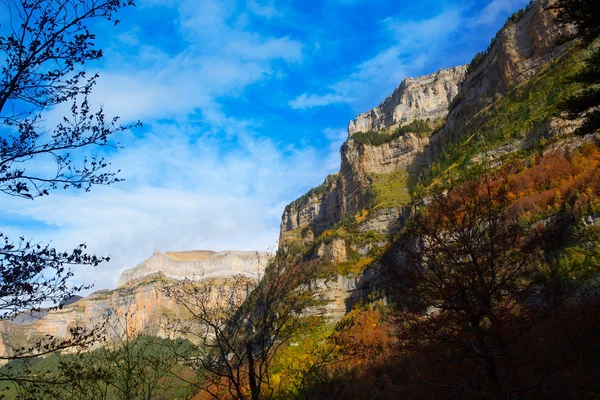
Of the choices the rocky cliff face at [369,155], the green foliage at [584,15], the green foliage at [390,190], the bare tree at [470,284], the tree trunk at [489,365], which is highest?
the rocky cliff face at [369,155]

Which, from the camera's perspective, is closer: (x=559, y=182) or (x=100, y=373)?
(x=100, y=373)

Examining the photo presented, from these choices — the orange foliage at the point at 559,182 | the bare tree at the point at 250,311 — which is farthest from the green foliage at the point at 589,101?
the orange foliage at the point at 559,182

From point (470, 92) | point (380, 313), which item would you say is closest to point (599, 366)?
point (380, 313)

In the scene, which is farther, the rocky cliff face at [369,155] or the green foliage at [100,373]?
the rocky cliff face at [369,155]

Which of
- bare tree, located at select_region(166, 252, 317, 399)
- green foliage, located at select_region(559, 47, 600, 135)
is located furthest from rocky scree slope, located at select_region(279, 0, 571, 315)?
bare tree, located at select_region(166, 252, 317, 399)

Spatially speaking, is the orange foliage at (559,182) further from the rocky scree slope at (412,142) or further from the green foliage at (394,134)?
the green foliage at (394,134)

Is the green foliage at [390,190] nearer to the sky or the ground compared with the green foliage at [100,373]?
nearer to the sky

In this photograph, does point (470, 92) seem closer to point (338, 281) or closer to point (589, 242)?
point (338, 281)

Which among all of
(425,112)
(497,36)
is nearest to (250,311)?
(497,36)

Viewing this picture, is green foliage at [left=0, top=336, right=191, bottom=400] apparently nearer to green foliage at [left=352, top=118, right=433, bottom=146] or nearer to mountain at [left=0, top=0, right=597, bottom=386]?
mountain at [left=0, top=0, right=597, bottom=386]

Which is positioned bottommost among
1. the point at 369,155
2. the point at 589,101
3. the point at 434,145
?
the point at 589,101

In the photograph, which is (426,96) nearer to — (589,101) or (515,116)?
(515,116)

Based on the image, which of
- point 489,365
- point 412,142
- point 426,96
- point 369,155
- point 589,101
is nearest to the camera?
point 489,365

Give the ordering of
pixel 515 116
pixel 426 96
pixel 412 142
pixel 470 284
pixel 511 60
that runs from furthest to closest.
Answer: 1. pixel 426 96
2. pixel 412 142
3. pixel 511 60
4. pixel 515 116
5. pixel 470 284
